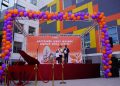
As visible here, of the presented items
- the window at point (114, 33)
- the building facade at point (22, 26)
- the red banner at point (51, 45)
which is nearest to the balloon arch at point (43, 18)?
the red banner at point (51, 45)

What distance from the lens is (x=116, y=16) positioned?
15953 mm

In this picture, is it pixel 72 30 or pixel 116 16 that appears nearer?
pixel 116 16

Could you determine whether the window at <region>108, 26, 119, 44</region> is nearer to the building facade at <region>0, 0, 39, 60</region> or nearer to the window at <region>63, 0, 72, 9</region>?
the window at <region>63, 0, 72, 9</region>

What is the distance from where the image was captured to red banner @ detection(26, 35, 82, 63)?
13859mm

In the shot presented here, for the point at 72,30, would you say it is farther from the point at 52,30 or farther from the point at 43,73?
the point at 43,73

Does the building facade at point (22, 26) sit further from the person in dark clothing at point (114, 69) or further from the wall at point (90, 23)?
the person in dark clothing at point (114, 69)

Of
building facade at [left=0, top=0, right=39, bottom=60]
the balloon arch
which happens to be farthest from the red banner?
building facade at [left=0, top=0, right=39, bottom=60]

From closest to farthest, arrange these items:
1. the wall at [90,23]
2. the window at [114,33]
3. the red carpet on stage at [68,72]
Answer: the red carpet on stage at [68,72] < the window at [114,33] < the wall at [90,23]

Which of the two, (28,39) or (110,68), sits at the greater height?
(28,39)

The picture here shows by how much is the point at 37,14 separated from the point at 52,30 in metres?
10.8

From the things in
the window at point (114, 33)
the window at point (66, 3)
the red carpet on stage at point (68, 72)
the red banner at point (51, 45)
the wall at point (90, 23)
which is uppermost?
the window at point (66, 3)

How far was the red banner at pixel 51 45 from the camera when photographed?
546 inches

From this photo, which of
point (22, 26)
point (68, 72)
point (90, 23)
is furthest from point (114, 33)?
point (22, 26)

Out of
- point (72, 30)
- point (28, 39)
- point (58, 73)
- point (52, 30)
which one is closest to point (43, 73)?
point (58, 73)
